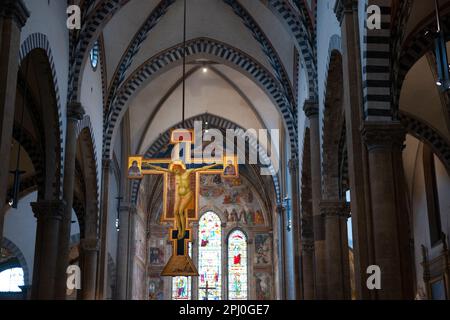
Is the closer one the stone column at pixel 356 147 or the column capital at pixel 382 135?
the stone column at pixel 356 147

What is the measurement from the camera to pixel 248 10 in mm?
19859

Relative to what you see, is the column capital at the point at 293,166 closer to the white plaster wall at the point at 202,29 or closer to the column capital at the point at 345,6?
the white plaster wall at the point at 202,29

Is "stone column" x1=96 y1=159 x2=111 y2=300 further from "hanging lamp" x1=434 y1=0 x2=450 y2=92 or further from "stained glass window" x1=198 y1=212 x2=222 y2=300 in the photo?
"hanging lamp" x1=434 y1=0 x2=450 y2=92

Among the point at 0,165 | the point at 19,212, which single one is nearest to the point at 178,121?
the point at 19,212

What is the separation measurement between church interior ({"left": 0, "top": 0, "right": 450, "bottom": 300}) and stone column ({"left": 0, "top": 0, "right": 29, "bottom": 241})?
0.10 ft

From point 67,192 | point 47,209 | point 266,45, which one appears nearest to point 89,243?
A: point 67,192

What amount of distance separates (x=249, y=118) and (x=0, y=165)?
17.8 metres

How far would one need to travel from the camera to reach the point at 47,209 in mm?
15008

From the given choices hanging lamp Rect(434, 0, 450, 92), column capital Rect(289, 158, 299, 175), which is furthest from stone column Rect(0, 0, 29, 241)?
column capital Rect(289, 158, 299, 175)

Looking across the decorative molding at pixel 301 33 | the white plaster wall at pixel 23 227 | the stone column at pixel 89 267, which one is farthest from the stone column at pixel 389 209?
the white plaster wall at pixel 23 227

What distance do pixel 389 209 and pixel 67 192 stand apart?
7818 millimetres

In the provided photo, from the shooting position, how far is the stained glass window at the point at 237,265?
32125 mm

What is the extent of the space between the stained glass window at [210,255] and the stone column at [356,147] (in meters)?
A: 21.7

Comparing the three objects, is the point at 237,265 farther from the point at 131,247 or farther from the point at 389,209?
the point at 389,209
